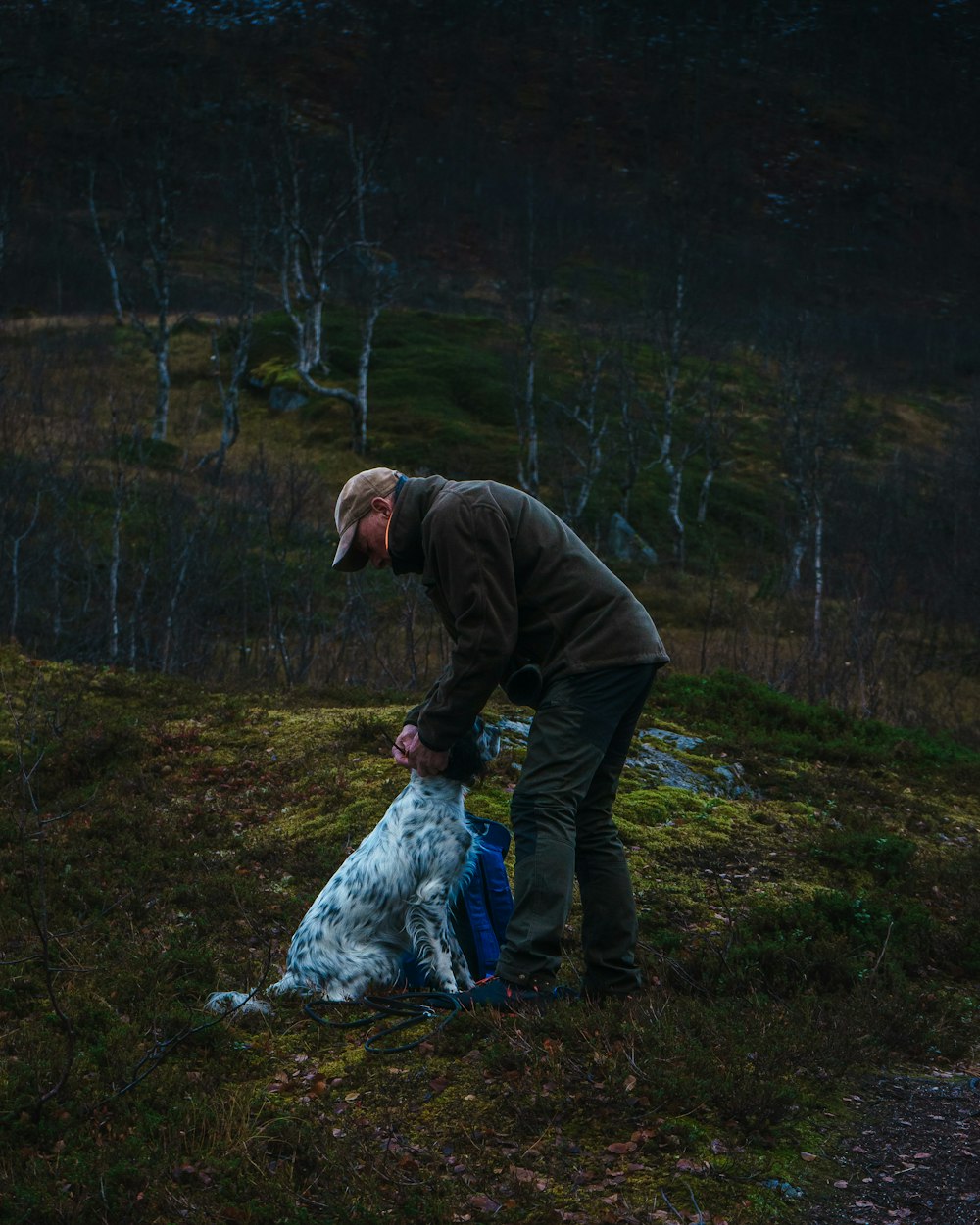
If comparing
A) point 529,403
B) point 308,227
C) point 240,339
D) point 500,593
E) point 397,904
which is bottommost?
point 397,904

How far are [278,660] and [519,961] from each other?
11.4 meters

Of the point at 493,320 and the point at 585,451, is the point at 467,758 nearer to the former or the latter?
the point at 585,451

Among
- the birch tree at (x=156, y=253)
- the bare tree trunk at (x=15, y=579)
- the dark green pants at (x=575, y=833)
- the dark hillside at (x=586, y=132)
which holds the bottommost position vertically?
the bare tree trunk at (x=15, y=579)

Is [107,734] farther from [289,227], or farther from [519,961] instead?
[289,227]

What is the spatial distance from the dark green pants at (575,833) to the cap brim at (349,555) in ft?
2.98

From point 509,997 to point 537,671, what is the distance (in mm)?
1217

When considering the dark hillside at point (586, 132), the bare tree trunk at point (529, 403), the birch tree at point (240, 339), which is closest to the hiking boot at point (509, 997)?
the birch tree at point (240, 339)

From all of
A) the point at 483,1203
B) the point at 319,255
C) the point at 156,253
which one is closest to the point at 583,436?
the point at 319,255

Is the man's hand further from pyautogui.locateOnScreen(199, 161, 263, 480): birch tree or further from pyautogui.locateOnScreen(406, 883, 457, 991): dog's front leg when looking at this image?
pyautogui.locateOnScreen(199, 161, 263, 480): birch tree

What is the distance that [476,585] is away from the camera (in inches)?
170

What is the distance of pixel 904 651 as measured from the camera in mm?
19234

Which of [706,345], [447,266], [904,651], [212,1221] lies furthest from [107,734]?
[447,266]

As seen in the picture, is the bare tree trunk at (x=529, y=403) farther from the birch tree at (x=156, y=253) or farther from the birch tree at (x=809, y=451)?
the birch tree at (x=156, y=253)

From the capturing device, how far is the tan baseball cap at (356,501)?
4562mm
